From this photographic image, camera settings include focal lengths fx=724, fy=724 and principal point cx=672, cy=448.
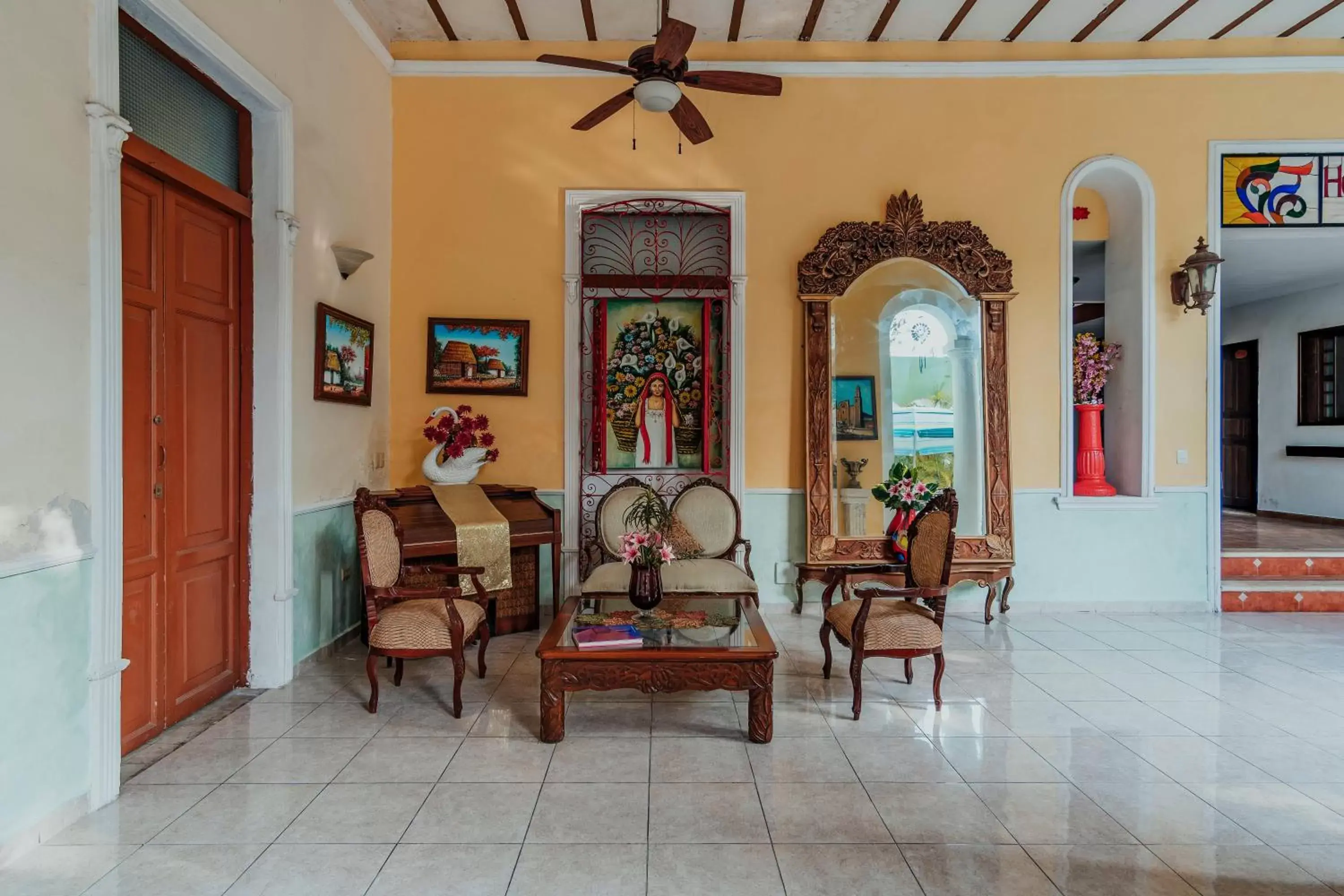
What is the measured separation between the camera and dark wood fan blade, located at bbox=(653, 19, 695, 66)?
Answer: 3.34 m

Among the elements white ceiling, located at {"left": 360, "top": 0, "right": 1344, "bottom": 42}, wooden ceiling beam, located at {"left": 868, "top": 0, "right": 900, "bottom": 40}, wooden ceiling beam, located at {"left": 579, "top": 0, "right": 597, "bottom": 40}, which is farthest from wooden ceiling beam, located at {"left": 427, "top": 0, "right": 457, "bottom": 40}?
wooden ceiling beam, located at {"left": 868, "top": 0, "right": 900, "bottom": 40}

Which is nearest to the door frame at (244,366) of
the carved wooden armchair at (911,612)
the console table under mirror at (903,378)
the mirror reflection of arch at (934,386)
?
the carved wooden armchair at (911,612)

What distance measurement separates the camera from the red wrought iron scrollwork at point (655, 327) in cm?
587

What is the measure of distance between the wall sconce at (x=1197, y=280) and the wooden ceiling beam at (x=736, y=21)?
3916 millimetres

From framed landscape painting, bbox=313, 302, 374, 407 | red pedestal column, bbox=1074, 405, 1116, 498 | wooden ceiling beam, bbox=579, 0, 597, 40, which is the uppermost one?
wooden ceiling beam, bbox=579, 0, 597, 40

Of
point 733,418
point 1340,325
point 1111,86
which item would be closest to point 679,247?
point 733,418

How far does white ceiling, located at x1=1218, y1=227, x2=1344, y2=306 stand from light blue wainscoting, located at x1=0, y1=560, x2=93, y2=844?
25.5 feet

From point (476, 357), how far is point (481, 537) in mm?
1668

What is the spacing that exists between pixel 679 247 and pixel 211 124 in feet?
11.7

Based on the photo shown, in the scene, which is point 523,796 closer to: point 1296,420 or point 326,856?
point 326,856

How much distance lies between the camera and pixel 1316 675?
4.32 meters

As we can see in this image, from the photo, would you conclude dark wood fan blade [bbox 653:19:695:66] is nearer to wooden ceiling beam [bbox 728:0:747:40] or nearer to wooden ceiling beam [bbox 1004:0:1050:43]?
wooden ceiling beam [bbox 728:0:747:40]

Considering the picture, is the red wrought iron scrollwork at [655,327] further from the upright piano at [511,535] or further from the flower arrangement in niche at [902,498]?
the flower arrangement in niche at [902,498]

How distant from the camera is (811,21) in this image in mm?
5445
